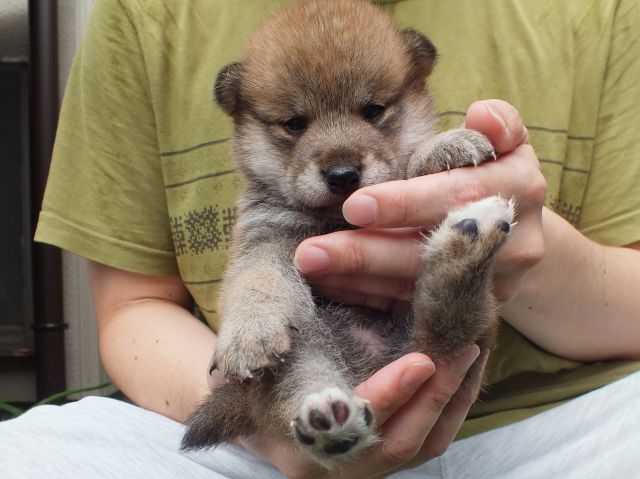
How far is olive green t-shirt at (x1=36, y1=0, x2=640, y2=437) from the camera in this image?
1.87 m

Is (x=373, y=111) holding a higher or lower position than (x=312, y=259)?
higher

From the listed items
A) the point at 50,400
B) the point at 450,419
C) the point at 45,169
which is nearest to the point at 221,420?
the point at 450,419

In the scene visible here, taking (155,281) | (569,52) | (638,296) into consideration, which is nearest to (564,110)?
(569,52)

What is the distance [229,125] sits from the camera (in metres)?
2.07

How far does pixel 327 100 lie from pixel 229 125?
59cm

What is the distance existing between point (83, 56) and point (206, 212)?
66 cm

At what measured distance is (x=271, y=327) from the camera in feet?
4.25

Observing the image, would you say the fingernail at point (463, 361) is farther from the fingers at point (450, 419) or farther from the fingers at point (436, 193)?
the fingers at point (436, 193)

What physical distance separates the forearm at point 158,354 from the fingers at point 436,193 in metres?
0.76

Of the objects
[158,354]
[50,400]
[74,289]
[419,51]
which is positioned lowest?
[50,400]

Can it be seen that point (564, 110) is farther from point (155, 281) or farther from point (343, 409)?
point (155, 281)

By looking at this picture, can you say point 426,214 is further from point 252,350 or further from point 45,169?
point 45,169

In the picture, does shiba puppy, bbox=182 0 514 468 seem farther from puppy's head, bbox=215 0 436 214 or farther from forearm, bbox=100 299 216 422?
forearm, bbox=100 299 216 422

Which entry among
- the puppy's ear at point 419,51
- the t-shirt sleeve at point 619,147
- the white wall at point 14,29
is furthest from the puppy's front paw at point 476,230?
the white wall at point 14,29
